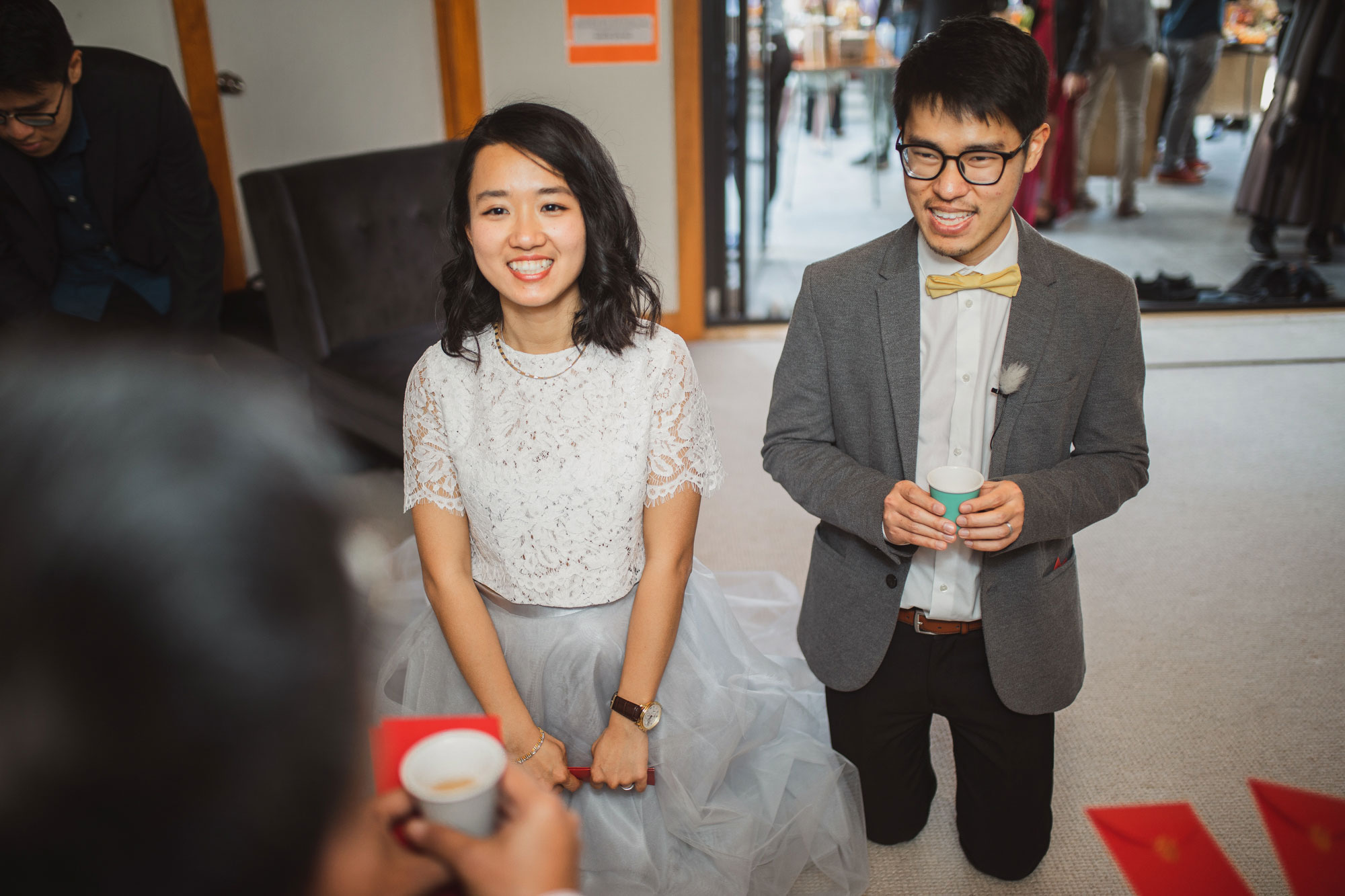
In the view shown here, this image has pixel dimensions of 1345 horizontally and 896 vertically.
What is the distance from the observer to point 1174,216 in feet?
20.2

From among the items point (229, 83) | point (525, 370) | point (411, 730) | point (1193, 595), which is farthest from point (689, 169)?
point (411, 730)

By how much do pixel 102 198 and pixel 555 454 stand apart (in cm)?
187

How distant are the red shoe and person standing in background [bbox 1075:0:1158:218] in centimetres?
85

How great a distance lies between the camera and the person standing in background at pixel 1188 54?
6.11 metres

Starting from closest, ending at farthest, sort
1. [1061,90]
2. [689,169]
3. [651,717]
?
1. [651,717]
2. [689,169]
3. [1061,90]

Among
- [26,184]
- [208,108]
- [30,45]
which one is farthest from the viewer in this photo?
[208,108]

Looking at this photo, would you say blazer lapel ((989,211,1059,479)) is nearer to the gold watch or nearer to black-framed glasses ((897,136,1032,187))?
black-framed glasses ((897,136,1032,187))

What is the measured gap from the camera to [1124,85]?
232 inches

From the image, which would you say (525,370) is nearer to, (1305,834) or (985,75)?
(985,75)

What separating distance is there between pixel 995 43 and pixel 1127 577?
1783 millimetres

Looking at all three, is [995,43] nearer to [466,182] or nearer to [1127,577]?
[466,182]

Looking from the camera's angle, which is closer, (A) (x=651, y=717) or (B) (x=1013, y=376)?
(B) (x=1013, y=376)

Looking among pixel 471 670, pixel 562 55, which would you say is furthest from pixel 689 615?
pixel 562 55

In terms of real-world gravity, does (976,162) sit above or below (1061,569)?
above
